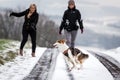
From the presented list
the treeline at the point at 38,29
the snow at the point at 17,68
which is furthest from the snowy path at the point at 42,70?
Result: the treeline at the point at 38,29

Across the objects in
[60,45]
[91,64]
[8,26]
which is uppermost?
[60,45]

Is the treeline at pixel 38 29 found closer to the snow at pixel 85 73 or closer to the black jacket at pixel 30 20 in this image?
the black jacket at pixel 30 20

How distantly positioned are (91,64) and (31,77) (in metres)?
4.49

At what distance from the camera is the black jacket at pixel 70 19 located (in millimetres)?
16266

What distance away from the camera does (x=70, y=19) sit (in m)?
16.4

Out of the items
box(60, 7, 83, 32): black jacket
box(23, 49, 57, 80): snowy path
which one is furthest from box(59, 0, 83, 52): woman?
box(23, 49, 57, 80): snowy path

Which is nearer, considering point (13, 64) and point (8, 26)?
point (13, 64)

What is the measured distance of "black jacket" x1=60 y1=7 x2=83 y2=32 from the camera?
16.3m

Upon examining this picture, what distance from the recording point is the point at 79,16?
648 inches

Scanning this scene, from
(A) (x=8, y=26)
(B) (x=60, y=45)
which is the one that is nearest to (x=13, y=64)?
(B) (x=60, y=45)

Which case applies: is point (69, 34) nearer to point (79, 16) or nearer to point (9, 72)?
point (79, 16)

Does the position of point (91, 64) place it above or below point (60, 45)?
below

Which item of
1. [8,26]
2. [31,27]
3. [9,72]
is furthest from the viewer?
[8,26]

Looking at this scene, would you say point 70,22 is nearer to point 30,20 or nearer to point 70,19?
point 70,19
